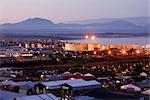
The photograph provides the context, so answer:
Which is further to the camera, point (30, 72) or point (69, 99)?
point (30, 72)

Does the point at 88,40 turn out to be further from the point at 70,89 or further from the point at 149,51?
the point at 70,89

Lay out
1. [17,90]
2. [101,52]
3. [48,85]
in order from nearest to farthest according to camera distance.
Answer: [48,85] < [17,90] < [101,52]

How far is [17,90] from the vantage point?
3805 mm

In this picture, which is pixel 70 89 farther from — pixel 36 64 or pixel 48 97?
pixel 36 64

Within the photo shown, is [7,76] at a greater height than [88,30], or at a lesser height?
lesser

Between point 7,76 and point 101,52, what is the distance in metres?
4.62

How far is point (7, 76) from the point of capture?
17.4 feet

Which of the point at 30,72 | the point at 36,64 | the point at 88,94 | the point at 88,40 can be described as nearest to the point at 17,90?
the point at 88,94

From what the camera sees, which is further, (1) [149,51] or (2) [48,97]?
(1) [149,51]

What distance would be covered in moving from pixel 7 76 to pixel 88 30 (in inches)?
186

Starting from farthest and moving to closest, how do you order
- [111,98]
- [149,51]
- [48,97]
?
[149,51]
[111,98]
[48,97]

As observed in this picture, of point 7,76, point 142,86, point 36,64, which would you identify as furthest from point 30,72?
point 142,86

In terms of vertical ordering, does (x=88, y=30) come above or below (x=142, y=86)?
above

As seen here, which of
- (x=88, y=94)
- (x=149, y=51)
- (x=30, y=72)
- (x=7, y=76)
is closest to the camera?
(x=88, y=94)
